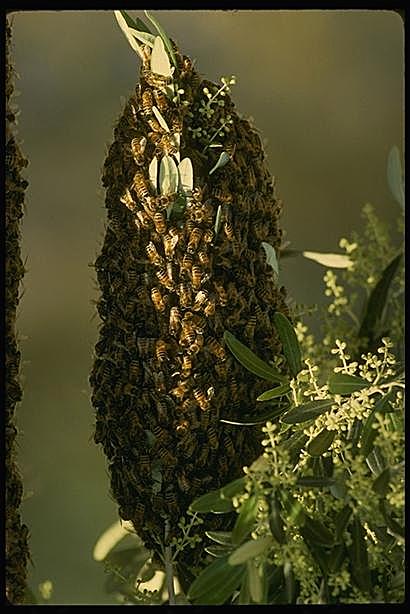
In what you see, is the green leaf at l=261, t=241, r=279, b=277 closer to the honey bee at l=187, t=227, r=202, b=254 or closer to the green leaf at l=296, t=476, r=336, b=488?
the honey bee at l=187, t=227, r=202, b=254

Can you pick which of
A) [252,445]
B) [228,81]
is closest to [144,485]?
[252,445]

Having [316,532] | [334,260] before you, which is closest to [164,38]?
[334,260]

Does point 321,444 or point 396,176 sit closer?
point 321,444

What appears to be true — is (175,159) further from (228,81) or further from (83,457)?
(83,457)

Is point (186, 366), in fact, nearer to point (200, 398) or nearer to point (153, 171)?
point (200, 398)

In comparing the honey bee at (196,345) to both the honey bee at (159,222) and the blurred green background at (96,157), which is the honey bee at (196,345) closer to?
the honey bee at (159,222)

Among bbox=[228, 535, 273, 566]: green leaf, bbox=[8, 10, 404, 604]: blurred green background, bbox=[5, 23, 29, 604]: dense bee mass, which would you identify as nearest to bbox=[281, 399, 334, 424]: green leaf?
bbox=[228, 535, 273, 566]: green leaf
